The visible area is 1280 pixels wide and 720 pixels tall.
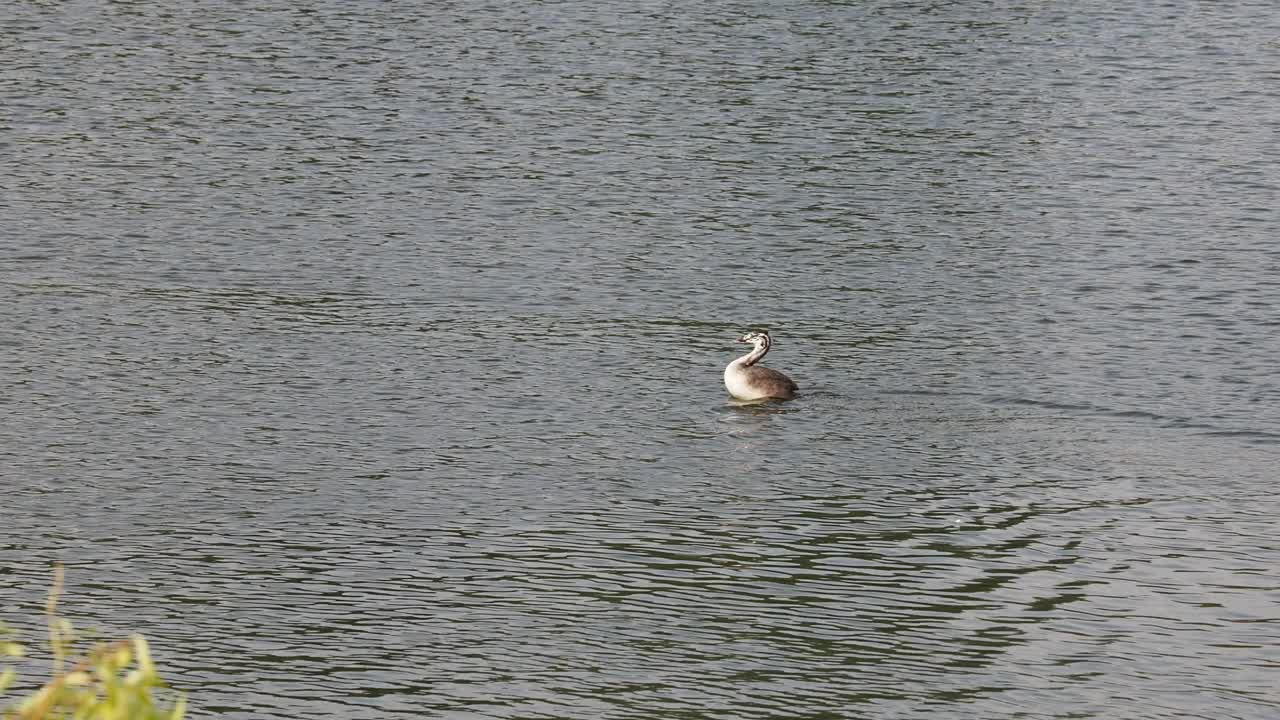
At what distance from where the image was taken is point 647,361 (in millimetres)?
21719

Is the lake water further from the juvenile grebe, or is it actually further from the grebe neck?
the grebe neck

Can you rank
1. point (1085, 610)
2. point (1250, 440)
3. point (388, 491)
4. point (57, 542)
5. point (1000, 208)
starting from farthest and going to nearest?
point (1000, 208) < point (1250, 440) < point (388, 491) < point (57, 542) < point (1085, 610)

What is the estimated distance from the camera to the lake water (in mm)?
14023

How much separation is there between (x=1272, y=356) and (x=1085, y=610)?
8.18 meters

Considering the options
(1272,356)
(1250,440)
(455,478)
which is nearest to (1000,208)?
(1272,356)

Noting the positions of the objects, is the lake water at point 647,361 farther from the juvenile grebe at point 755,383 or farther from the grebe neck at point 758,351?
the grebe neck at point 758,351

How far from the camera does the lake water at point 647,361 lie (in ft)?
46.0

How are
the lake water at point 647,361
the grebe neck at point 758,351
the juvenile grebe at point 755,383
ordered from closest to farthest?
the lake water at point 647,361
the juvenile grebe at point 755,383
the grebe neck at point 758,351

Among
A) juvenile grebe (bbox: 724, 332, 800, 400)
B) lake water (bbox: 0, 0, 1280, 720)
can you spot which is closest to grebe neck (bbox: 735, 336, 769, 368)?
juvenile grebe (bbox: 724, 332, 800, 400)

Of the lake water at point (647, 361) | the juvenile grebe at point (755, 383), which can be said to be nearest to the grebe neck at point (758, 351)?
the juvenile grebe at point (755, 383)

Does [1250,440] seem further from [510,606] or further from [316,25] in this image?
[316,25]

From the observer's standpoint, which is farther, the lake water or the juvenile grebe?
the juvenile grebe

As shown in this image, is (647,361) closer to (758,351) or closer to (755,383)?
(758,351)

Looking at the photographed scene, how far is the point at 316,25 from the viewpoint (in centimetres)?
4022
